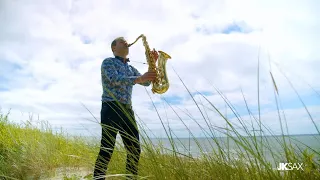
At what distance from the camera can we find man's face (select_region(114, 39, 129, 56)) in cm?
362

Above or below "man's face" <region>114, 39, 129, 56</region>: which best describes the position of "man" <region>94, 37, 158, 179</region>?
below

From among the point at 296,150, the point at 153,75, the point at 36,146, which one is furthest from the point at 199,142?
the point at 36,146

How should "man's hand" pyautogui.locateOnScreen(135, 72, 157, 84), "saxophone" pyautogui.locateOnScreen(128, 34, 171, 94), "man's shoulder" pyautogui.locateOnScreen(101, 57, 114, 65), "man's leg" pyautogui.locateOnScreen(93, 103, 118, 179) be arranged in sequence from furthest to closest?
"saxophone" pyautogui.locateOnScreen(128, 34, 171, 94) → "man's shoulder" pyautogui.locateOnScreen(101, 57, 114, 65) → "man's hand" pyautogui.locateOnScreen(135, 72, 157, 84) → "man's leg" pyautogui.locateOnScreen(93, 103, 118, 179)

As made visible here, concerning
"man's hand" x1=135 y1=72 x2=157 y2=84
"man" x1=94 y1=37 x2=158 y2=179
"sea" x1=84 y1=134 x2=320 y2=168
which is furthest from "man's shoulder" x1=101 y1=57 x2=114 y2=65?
"sea" x1=84 y1=134 x2=320 y2=168

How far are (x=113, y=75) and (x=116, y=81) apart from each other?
0.07 meters

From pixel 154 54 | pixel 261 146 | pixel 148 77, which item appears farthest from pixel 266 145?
pixel 154 54

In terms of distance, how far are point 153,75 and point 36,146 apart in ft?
11.8

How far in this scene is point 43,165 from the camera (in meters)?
5.50

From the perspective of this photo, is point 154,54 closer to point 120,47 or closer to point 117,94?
point 120,47

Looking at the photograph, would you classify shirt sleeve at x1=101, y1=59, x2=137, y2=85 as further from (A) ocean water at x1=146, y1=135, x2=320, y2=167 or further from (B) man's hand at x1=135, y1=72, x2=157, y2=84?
(A) ocean water at x1=146, y1=135, x2=320, y2=167

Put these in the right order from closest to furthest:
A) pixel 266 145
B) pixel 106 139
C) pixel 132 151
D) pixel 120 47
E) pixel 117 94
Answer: pixel 266 145 → pixel 132 151 → pixel 106 139 → pixel 117 94 → pixel 120 47

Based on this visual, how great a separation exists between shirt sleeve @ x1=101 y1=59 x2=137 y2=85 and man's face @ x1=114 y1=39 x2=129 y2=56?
0.20 m

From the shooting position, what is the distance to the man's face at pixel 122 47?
362 cm

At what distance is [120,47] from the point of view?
142 inches
